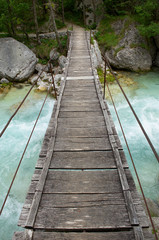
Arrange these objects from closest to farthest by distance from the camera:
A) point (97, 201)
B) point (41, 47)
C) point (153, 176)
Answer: point (97, 201) < point (153, 176) < point (41, 47)

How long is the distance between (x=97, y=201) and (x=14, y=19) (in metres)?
16.0

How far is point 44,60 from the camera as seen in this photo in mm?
14398

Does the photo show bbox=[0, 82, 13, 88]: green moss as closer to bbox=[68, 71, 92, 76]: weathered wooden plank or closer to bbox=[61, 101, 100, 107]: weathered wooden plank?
bbox=[68, 71, 92, 76]: weathered wooden plank

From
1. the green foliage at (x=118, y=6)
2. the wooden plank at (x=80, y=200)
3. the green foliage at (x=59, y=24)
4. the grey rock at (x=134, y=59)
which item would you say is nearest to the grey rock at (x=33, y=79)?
the grey rock at (x=134, y=59)

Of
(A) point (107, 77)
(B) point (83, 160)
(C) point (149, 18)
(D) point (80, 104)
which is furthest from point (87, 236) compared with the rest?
(C) point (149, 18)

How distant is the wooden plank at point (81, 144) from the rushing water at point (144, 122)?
3566mm

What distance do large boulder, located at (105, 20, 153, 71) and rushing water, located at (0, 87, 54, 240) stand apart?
6.82m

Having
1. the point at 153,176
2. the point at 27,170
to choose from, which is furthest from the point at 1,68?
the point at 153,176

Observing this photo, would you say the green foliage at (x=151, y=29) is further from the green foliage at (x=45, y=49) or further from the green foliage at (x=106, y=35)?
the green foliage at (x=45, y=49)

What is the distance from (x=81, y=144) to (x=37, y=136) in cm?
547

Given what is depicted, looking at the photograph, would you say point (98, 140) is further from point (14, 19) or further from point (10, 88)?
point (14, 19)

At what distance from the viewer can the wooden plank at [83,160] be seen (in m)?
3.01

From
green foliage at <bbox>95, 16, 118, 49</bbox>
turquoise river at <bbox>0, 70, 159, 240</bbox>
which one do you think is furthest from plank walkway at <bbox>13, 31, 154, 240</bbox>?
green foliage at <bbox>95, 16, 118, 49</bbox>

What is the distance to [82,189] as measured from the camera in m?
2.62
